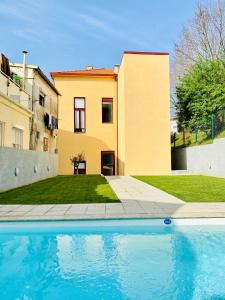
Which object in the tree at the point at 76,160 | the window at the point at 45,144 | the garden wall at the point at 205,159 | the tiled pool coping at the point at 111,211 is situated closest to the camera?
the tiled pool coping at the point at 111,211

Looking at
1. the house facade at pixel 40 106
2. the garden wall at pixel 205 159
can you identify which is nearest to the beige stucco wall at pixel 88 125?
the house facade at pixel 40 106

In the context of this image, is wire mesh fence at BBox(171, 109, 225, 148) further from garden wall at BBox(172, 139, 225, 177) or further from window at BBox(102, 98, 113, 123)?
window at BBox(102, 98, 113, 123)

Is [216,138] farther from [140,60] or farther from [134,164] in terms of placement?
[140,60]

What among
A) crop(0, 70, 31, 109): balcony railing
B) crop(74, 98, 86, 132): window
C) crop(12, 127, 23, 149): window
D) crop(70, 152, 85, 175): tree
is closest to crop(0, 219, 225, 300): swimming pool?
crop(0, 70, 31, 109): balcony railing

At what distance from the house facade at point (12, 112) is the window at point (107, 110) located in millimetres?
8458

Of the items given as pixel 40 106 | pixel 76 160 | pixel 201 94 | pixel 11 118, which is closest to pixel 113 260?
pixel 11 118

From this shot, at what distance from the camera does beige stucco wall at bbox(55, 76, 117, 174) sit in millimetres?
22797

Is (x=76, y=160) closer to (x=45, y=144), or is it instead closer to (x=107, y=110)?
(x=45, y=144)

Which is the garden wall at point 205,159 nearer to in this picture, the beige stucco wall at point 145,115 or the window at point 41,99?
the beige stucco wall at point 145,115

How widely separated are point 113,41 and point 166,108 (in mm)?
7682

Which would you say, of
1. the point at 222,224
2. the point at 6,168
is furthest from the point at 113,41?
the point at 222,224

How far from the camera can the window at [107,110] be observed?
920 inches

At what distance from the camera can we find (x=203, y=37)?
79.9 ft

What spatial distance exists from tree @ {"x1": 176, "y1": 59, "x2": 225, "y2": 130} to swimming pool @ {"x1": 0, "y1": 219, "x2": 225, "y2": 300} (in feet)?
42.3
